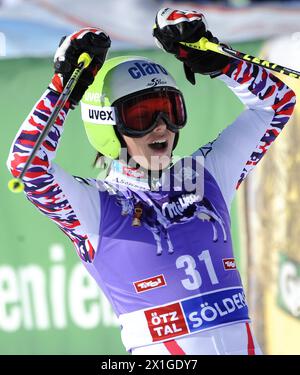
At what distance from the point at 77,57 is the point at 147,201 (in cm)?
64

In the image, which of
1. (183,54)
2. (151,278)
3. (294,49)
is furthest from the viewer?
(294,49)

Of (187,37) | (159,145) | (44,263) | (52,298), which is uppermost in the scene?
(187,37)

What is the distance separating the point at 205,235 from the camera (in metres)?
4.02

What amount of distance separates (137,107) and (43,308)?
8.75 feet

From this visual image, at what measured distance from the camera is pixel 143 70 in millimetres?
4184

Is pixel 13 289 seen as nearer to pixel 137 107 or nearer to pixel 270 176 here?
pixel 270 176

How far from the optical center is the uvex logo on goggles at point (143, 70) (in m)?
4.15

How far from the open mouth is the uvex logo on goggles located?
28 cm

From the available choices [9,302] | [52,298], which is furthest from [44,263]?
[9,302]

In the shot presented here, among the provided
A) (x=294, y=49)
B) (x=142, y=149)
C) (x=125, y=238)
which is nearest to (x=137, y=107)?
(x=142, y=149)

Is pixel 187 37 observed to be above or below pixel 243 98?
above

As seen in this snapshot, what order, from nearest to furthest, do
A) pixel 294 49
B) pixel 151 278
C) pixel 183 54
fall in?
1. pixel 151 278
2. pixel 183 54
3. pixel 294 49

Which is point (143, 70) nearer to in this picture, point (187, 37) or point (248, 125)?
point (187, 37)

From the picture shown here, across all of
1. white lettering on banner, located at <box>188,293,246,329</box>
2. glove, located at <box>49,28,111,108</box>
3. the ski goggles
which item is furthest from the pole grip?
white lettering on banner, located at <box>188,293,246,329</box>
